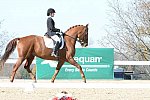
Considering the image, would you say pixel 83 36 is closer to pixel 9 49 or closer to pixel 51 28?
pixel 51 28

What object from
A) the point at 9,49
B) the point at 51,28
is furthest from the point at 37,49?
the point at 51,28

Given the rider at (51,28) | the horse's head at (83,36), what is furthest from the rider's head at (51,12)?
the horse's head at (83,36)

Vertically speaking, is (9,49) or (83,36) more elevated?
(83,36)

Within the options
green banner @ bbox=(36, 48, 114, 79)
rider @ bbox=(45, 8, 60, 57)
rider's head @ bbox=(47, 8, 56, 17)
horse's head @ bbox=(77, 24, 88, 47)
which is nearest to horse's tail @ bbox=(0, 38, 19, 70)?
rider @ bbox=(45, 8, 60, 57)

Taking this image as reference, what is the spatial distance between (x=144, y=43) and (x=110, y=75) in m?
13.3

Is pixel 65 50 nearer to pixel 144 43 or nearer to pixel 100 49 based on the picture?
pixel 100 49

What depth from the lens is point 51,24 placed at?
582 inches

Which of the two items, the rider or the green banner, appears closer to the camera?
the rider

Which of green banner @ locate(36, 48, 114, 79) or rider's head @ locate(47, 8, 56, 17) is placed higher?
rider's head @ locate(47, 8, 56, 17)

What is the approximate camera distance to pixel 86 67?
74.4ft

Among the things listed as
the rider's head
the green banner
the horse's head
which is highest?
the rider's head

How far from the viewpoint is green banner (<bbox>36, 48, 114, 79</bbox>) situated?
2266cm

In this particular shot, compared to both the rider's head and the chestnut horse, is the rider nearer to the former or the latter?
the rider's head

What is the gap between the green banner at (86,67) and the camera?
22656 millimetres
